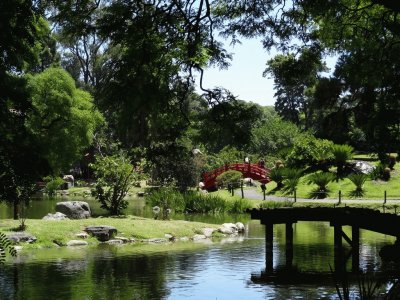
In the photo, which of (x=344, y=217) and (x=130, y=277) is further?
(x=344, y=217)

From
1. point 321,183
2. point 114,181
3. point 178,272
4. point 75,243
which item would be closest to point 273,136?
point 321,183

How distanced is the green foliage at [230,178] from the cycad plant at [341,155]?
339 inches

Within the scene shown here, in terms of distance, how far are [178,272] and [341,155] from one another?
2336cm

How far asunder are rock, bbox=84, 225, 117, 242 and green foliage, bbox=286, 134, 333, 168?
1991 cm

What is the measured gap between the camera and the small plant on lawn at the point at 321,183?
1334 inches

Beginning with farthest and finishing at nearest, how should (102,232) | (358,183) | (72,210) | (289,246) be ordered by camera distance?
(358,183)
(72,210)
(102,232)
(289,246)

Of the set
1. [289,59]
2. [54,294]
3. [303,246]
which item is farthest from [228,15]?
[303,246]

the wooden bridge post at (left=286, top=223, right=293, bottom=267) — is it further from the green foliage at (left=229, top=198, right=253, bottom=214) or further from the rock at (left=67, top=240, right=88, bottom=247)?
the green foliage at (left=229, top=198, right=253, bottom=214)

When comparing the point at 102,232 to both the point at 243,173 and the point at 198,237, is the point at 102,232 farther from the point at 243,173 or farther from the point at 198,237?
the point at 243,173

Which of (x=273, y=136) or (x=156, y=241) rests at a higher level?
(x=273, y=136)

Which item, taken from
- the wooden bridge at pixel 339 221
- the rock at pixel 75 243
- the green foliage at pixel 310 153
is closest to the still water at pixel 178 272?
the wooden bridge at pixel 339 221

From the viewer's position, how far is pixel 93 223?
22.5 metres

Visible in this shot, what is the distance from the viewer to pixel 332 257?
18.7 m

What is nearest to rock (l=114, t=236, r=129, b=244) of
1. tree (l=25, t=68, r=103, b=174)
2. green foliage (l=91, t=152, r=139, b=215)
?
green foliage (l=91, t=152, r=139, b=215)
